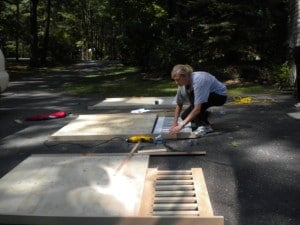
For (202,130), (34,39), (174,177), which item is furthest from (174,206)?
(34,39)

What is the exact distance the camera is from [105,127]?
7.36 metres

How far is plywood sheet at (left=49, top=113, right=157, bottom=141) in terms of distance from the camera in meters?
6.66

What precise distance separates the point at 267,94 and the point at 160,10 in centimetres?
1201

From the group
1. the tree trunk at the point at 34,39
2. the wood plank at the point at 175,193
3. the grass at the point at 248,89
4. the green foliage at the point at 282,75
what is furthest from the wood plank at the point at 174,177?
the tree trunk at the point at 34,39

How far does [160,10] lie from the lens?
2303 cm

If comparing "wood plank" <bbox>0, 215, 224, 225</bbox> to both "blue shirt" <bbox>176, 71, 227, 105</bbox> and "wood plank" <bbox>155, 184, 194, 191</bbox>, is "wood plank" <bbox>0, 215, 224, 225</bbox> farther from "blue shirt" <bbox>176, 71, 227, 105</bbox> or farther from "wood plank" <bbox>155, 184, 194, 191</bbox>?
"blue shirt" <bbox>176, 71, 227, 105</bbox>

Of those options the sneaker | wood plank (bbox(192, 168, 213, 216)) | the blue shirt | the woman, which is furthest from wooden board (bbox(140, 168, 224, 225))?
the sneaker

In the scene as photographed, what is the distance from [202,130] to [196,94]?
2.34 feet

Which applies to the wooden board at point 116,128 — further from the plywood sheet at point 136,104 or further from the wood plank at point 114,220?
the wood plank at point 114,220

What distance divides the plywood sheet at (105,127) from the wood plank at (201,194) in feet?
6.87

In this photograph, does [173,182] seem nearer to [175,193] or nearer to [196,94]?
[175,193]

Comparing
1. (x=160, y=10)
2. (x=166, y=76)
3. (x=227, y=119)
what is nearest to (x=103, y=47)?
(x=160, y=10)

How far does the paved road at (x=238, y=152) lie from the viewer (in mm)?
3975

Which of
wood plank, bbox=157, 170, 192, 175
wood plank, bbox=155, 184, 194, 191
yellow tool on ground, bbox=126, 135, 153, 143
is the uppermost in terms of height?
wood plank, bbox=155, 184, 194, 191
